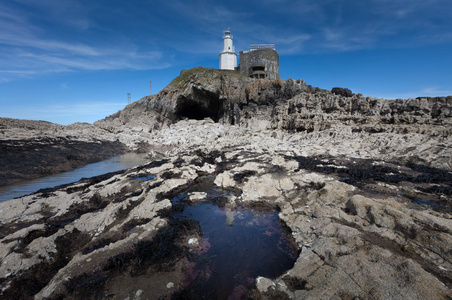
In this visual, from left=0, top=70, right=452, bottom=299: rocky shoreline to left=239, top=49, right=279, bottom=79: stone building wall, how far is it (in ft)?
117

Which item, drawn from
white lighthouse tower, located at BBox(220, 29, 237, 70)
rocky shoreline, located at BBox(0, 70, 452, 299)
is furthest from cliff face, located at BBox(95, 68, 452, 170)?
white lighthouse tower, located at BBox(220, 29, 237, 70)

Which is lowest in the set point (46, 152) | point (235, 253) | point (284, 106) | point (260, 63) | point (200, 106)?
point (235, 253)

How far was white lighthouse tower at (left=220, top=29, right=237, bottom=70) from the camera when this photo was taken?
199 feet

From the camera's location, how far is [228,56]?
200ft

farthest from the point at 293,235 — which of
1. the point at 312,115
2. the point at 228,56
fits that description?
the point at 228,56

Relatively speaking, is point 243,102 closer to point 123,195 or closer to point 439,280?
point 123,195

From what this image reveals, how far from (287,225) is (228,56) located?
6141 cm

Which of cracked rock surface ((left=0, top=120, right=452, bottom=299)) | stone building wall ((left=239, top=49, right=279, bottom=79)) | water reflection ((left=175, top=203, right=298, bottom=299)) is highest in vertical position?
stone building wall ((left=239, top=49, right=279, bottom=79))

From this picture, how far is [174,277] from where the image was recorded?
5.28 metres

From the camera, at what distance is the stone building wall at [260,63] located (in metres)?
49.9

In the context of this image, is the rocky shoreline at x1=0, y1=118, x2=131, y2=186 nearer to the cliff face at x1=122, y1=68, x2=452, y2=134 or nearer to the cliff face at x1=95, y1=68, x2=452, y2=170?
the cliff face at x1=95, y1=68, x2=452, y2=170

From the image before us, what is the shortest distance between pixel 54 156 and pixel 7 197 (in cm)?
1229

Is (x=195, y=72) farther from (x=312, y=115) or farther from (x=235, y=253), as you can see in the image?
(x=235, y=253)

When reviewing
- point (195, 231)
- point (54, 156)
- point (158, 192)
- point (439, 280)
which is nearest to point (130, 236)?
point (195, 231)
